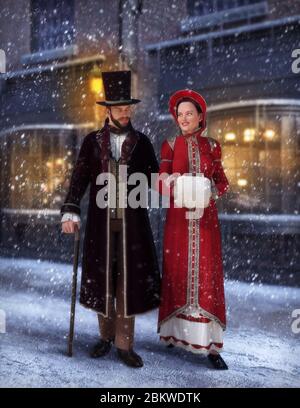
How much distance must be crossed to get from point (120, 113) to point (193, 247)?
104 centimetres

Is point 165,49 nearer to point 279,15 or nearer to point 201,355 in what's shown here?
point 279,15

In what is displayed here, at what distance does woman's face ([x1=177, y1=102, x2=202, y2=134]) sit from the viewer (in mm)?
2957

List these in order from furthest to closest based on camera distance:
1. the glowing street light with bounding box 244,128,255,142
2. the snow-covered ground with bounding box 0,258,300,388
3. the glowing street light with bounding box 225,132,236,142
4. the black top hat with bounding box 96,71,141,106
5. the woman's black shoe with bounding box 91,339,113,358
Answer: the glowing street light with bounding box 225,132,236,142 < the glowing street light with bounding box 244,128,255,142 < the woman's black shoe with bounding box 91,339,113,358 < the black top hat with bounding box 96,71,141,106 < the snow-covered ground with bounding box 0,258,300,388

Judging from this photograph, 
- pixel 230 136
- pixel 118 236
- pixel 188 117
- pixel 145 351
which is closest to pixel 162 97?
pixel 230 136

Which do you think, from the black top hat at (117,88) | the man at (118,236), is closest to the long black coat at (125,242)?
the man at (118,236)

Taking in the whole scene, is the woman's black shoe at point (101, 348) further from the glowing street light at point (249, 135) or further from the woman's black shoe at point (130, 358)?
the glowing street light at point (249, 135)

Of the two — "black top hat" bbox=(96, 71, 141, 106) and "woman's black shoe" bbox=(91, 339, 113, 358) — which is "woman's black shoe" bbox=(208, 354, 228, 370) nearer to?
"woman's black shoe" bbox=(91, 339, 113, 358)

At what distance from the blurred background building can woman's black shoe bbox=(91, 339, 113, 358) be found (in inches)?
133

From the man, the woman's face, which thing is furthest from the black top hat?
the woman's face

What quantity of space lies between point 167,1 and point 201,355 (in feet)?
17.5

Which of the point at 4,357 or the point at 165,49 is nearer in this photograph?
the point at 4,357

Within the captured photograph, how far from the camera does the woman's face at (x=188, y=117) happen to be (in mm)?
2957
